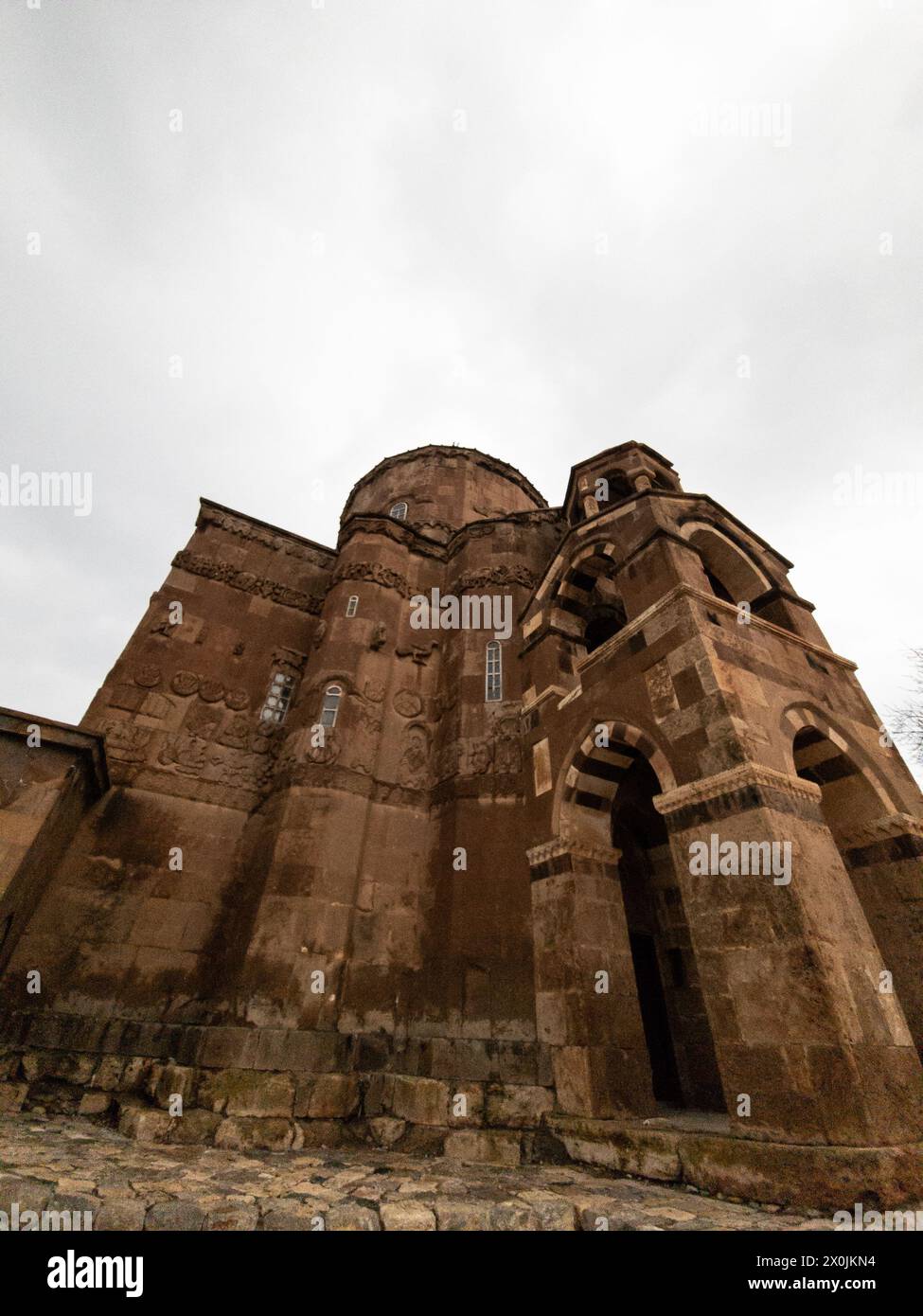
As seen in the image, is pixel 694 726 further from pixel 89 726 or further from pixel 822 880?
pixel 89 726

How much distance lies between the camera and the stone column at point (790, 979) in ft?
16.4

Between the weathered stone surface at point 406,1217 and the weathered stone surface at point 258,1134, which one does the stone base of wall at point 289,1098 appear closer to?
the weathered stone surface at point 258,1134

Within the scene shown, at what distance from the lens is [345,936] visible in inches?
369

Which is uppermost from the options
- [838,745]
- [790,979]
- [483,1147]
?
[838,745]

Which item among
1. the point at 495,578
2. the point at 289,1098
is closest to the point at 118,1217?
the point at 289,1098

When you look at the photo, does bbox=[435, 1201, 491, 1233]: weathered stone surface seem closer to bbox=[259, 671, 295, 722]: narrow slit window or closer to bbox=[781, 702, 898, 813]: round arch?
bbox=[781, 702, 898, 813]: round arch

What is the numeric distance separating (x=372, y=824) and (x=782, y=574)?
10.1 metres

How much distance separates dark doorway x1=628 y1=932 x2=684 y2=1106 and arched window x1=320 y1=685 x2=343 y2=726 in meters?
7.11

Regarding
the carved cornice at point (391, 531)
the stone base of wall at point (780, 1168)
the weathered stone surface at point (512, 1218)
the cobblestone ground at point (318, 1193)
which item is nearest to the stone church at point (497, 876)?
the stone base of wall at point (780, 1168)

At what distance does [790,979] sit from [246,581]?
13.5 meters

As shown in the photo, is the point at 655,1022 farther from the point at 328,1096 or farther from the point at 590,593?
the point at 590,593

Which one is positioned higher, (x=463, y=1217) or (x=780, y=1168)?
(x=780, y=1168)

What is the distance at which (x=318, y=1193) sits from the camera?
4816 millimetres
